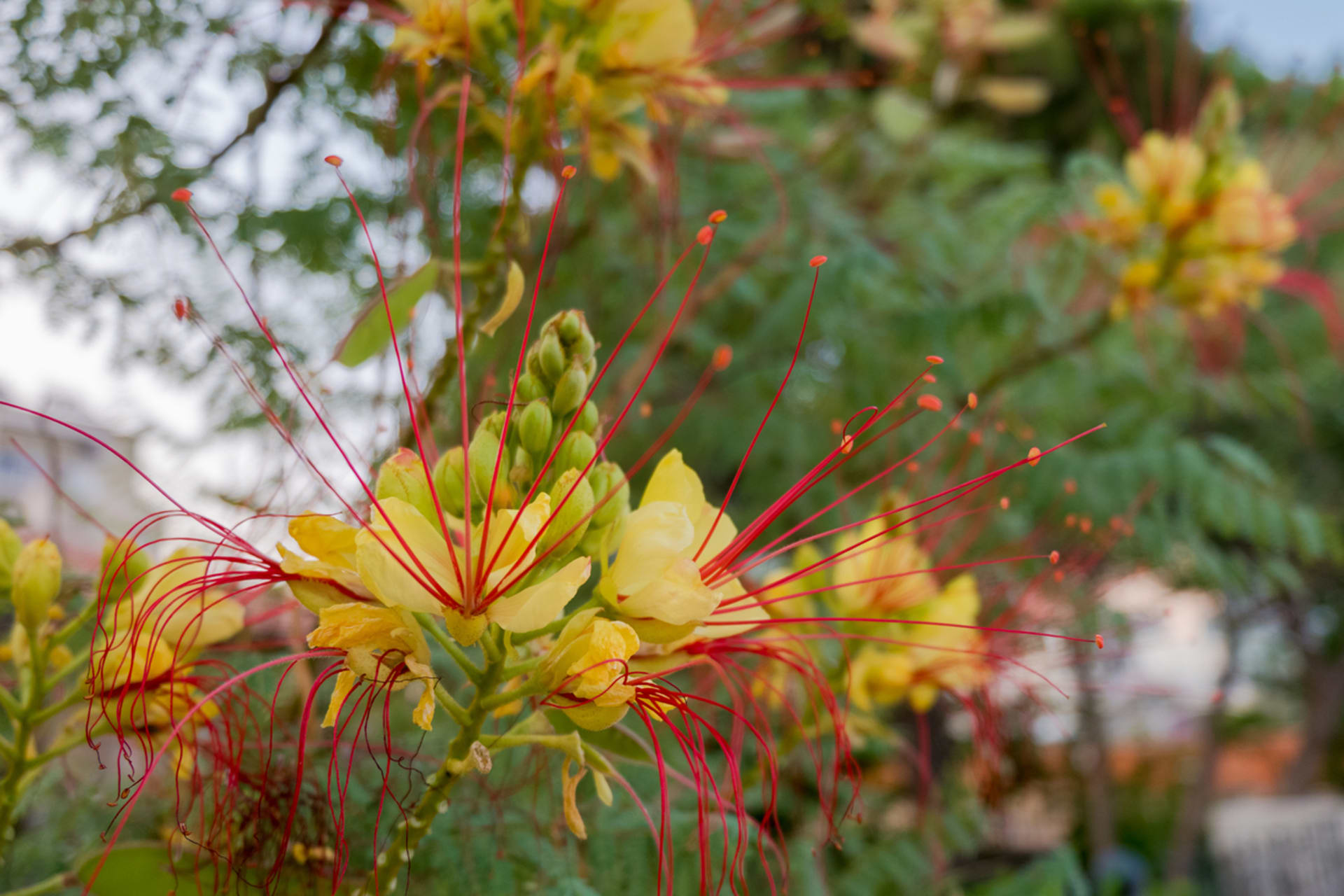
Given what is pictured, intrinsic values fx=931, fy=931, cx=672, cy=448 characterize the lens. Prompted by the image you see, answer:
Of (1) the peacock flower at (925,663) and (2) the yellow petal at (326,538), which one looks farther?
(1) the peacock flower at (925,663)

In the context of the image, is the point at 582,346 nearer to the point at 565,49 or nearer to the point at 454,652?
the point at 454,652

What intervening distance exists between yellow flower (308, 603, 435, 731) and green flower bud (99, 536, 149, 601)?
0.80ft

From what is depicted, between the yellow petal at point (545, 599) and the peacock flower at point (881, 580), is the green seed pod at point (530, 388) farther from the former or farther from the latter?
the peacock flower at point (881, 580)

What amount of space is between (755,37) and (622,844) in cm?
116

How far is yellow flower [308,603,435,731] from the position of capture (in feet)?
2.07

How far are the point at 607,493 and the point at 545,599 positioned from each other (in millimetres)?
133

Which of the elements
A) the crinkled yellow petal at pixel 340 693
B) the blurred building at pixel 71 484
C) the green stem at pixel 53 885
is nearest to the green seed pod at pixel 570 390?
the crinkled yellow petal at pixel 340 693

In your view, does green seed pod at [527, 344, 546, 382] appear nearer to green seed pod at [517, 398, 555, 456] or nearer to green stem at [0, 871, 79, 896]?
green seed pod at [517, 398, 555, 456]

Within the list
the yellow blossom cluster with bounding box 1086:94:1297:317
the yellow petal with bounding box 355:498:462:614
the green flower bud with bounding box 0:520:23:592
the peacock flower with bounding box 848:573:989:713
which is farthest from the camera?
the yellow blossom cluster with bounding box 1086:94:1297:317

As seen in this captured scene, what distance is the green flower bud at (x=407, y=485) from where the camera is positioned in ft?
2.34

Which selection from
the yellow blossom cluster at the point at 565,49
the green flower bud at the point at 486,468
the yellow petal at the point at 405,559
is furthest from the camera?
the yellow blossom cluster at the point at 565,49

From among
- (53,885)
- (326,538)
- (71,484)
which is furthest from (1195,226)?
(71,484)

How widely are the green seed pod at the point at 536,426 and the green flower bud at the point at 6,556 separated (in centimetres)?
50

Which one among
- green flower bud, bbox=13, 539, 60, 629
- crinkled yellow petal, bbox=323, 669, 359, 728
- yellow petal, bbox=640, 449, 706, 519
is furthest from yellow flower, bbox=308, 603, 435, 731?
green flower bud, bbox=13, 539, 60, 629
